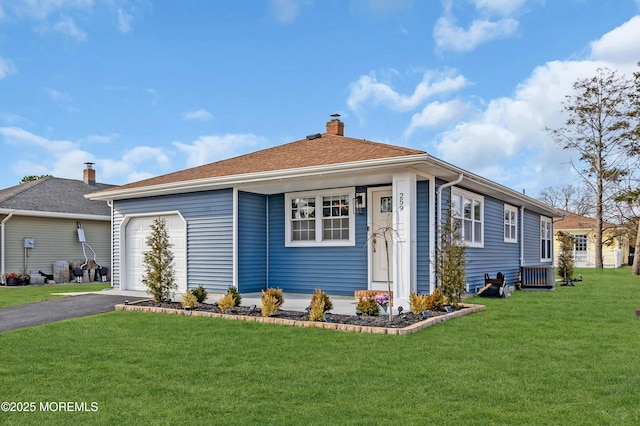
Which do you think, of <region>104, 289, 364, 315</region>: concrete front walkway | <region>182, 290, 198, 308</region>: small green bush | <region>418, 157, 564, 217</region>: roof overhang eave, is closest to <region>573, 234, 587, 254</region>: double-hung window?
<region>418, 157, 564, 217</region>: roof overhang eave

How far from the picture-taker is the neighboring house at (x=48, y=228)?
56.9 feet

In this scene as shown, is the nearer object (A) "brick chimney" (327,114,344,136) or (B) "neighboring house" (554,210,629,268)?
(A) "brick chimney" (327,114,344,136)

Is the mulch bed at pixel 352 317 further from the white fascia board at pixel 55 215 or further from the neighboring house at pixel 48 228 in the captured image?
the neighboring house at pixel 48 228

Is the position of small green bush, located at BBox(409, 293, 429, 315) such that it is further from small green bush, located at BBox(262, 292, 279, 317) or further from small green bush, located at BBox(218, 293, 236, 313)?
small green bush, located at BBox(218, 293, 236, 313)

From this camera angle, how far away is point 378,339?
6.46 m

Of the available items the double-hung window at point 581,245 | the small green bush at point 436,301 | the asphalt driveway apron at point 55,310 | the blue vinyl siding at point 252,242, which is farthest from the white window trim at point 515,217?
the double-hung window at point 581,245

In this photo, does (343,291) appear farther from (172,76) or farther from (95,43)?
(95,43)

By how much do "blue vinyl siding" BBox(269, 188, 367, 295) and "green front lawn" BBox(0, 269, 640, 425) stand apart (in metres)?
3.50

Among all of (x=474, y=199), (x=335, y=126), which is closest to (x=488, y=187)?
(x=474, y=199)

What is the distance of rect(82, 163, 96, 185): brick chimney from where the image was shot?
24.0 metres

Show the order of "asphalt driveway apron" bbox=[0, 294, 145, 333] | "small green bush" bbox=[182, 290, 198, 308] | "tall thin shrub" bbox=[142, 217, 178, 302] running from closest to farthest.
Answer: "asphalt driveway apron" bbox=[0, 294, 145, 333]
"small green bush" bbox=[182, 290, 198, 308]
"tall thin shrub" bbox=[142, 217, 178, 302]

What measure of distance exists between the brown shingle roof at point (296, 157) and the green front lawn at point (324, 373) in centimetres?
370

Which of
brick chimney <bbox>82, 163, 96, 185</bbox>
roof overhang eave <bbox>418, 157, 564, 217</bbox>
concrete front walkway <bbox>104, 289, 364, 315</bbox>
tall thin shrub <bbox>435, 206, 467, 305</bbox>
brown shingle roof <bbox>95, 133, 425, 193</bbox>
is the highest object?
brick chimney <bbox>82, 163, 96, 185</bbox>

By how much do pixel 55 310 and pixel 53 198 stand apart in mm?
11839
